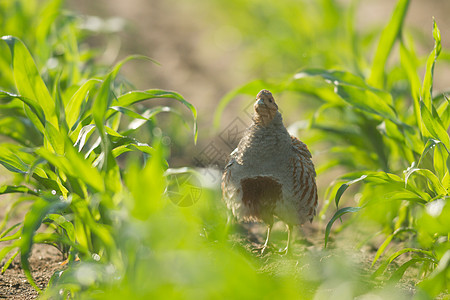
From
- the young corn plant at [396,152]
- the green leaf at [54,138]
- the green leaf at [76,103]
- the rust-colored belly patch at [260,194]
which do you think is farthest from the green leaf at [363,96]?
the green leaf at [54,138]

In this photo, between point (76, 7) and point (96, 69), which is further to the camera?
point (76, 7)

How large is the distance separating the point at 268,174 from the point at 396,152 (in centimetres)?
118

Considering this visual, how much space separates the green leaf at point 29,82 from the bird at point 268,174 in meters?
0.80

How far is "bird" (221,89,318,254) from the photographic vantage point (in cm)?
179

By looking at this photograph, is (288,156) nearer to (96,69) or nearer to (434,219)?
(434,219)

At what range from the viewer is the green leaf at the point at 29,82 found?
201 cm

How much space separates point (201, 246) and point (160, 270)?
0.73 feet

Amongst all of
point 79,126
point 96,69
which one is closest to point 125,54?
point 96,69

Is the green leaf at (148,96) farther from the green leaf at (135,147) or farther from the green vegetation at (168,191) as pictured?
the green leaf at (135,147)

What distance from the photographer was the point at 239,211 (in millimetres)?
1958

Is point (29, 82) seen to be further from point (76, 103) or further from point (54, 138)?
point (54, 138)

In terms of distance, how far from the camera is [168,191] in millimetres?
1911

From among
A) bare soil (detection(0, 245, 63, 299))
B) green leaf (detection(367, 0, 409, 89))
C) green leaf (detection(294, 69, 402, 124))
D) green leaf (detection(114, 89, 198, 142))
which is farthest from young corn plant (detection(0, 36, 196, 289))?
green leaf (detection(367, 0, 409, 89))

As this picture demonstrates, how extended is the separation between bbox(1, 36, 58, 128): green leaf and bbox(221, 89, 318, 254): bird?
2.61 feet
